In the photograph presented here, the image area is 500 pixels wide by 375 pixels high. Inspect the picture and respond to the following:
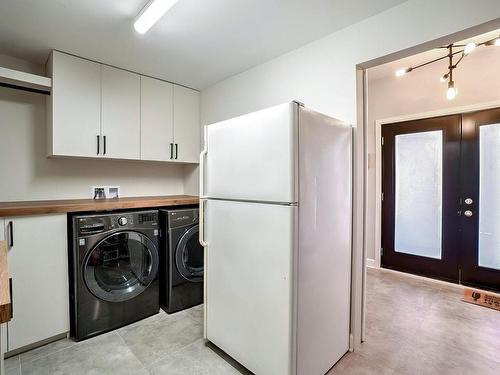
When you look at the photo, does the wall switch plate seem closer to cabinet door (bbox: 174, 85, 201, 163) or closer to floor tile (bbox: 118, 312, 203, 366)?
cabinet door (bbox: 174, 85, 201, 163)

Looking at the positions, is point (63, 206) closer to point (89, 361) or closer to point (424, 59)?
point (89, 361)

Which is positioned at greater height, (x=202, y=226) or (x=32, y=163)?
(x=32, y=163)

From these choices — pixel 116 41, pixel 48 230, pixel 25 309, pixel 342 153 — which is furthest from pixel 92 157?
pixel 342 153

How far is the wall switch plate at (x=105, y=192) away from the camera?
279 cm

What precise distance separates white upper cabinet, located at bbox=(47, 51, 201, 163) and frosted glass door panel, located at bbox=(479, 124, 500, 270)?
10.8ft

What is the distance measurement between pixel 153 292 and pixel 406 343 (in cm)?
216

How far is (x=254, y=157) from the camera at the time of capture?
1.54 meters

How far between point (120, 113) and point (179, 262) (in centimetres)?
158

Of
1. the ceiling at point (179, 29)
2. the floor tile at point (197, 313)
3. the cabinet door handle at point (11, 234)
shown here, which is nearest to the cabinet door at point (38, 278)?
the cabinet door handle at point (11, 234)

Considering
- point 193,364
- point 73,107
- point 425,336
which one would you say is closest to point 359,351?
point 425,336

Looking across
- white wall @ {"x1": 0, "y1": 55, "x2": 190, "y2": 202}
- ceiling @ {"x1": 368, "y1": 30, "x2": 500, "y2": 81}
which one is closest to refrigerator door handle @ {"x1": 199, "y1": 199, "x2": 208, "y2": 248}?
white wall @ {"x1": 0, "y1": 55, "x2": 190, "y2": 202}

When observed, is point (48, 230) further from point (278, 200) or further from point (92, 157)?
point (278, 200)

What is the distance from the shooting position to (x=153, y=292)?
239 cm

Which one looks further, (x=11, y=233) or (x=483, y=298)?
(x=483, y=298)
